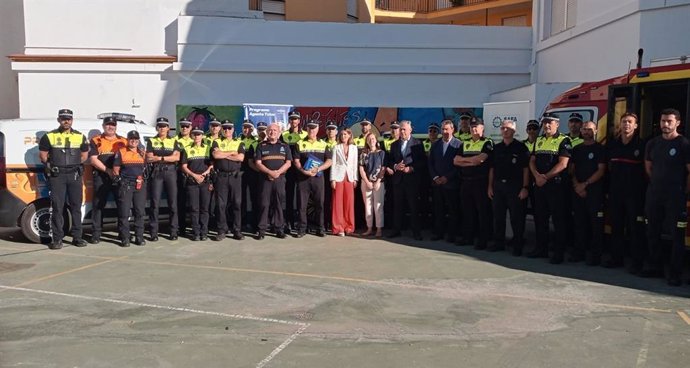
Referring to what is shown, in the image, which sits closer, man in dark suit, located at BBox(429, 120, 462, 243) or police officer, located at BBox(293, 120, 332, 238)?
man in dark suit, located at BBox(429, 120, 462, 243)

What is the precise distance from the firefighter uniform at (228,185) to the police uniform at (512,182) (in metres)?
4.15

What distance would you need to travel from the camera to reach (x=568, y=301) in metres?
6.76

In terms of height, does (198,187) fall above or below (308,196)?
above

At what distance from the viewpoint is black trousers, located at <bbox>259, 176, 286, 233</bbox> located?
10.4 metres

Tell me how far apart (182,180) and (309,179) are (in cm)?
212

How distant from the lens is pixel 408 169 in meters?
10.5

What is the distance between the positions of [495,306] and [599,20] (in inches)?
403

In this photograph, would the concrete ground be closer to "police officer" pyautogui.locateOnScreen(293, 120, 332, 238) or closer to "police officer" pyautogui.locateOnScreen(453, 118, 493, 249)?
"police officer" pyautogui.locateOnScreen(453, 118, 493, 249)

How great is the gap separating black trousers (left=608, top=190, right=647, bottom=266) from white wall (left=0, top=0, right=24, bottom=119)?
15.6m

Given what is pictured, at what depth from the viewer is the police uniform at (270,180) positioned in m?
10.3

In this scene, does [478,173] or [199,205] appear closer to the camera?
[478,173]

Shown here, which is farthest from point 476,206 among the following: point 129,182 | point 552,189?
point 129,182

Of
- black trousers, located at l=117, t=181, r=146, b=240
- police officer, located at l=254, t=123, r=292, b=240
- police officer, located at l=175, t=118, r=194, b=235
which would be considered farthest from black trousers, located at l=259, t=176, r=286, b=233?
black trousers, located at l=117, t=181, r=146, b=240

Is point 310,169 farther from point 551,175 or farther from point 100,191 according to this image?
point 551,175
